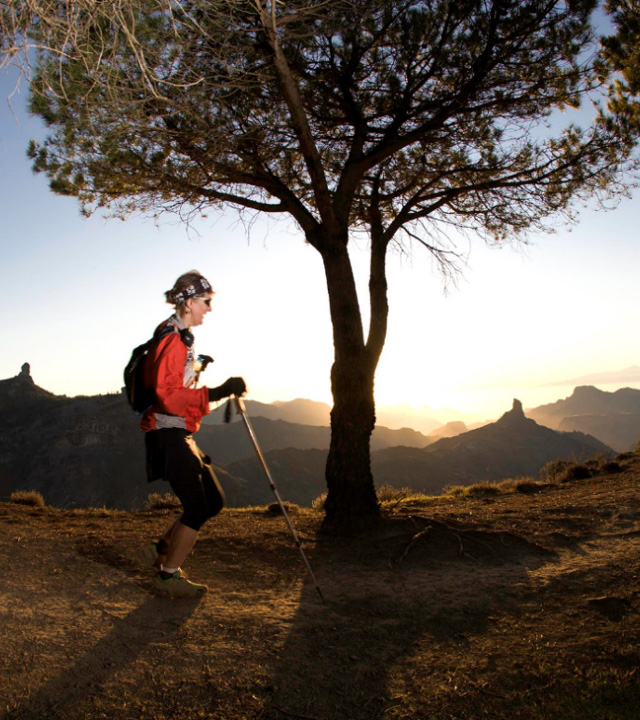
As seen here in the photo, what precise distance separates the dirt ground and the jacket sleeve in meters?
1.32

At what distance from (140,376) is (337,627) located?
2085 millimetres

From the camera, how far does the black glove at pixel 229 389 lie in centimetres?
412

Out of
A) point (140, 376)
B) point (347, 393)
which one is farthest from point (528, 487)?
point (140, 376)

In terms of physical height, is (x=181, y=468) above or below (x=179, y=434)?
below

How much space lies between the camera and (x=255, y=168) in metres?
7.88

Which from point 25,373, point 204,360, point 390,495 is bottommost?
point 390,495

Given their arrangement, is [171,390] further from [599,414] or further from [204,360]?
[599,414]

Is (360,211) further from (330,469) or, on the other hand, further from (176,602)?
(176,602)

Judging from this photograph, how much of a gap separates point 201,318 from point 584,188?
7566 millimetres

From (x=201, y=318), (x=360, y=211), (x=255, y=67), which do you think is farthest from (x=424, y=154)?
(x=201, y=318)

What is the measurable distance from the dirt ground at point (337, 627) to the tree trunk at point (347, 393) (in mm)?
952

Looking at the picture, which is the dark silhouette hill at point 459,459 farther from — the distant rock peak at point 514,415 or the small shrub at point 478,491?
the small shrub at point 478,491

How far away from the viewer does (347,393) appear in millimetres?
7207

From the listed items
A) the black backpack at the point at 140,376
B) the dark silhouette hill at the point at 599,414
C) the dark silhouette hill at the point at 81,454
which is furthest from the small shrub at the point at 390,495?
the dark silhouette hill at the point at 599,414
